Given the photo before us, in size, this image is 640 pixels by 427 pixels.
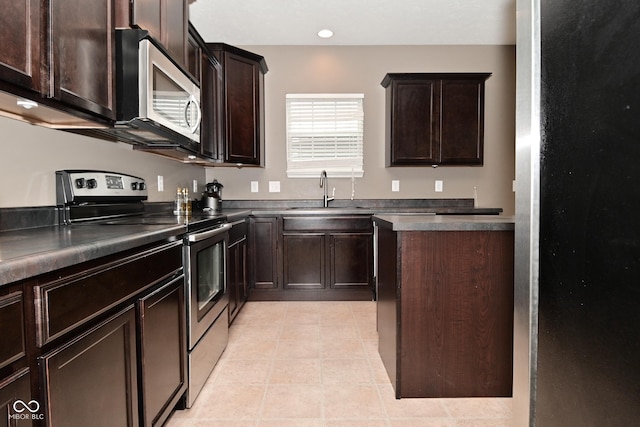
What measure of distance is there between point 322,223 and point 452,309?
1806 millimetres

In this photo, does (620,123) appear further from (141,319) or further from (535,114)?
(141,319)

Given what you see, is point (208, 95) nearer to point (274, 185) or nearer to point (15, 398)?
point (274, 185)

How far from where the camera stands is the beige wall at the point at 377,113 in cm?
390

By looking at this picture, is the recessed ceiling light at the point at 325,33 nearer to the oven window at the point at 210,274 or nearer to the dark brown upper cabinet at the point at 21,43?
the oven window at the point at 210,274

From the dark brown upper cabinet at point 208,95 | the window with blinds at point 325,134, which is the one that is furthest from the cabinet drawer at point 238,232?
the window with blinds at point 325,134

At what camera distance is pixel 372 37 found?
3730 millimetres

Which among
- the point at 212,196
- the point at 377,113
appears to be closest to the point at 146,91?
the point at 212,196

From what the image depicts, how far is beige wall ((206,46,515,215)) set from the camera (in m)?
3.90

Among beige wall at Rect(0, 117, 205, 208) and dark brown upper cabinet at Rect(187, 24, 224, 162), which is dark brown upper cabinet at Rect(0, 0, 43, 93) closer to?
beige wall at Rect(0, 117, 205, 208)

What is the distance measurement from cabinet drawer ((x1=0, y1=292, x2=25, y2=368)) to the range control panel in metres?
1.03

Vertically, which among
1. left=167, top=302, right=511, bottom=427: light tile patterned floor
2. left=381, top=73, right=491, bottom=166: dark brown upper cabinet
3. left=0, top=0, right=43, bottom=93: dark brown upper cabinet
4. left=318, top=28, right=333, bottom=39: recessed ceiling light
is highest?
left=318, top=28, right=333, bottom=39: recessed ceiling light

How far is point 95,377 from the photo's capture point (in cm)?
103

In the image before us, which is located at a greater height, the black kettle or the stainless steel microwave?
the stainless steel microwave

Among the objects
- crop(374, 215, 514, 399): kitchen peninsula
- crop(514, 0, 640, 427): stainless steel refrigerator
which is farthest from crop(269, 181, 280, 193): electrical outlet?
crop(514, 0, 640, 427): stainless steel refrigerator
